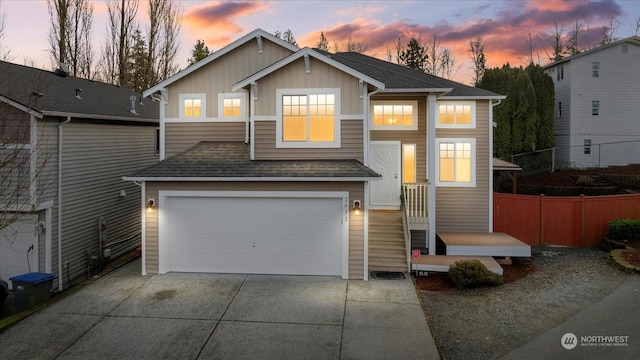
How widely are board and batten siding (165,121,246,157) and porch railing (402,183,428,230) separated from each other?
5.30 meters

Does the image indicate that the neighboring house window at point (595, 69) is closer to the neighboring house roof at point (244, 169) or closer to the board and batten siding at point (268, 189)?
the neighboring house roof at point (244, 169)

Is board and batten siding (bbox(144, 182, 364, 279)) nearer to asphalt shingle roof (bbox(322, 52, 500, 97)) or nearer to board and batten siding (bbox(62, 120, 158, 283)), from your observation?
board and batten siding (bbox(62, 120, 158, 283))

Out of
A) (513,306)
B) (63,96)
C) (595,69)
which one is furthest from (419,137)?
(595,69)

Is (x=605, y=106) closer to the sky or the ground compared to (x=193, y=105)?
closer to the sky

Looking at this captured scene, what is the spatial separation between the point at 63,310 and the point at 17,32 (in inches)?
826

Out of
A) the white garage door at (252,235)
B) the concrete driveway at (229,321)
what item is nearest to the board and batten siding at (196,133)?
the white garage door at (252,235)

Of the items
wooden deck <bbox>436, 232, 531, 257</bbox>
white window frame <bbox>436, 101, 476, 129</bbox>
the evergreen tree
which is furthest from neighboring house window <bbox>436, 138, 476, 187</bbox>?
the evergreen tree

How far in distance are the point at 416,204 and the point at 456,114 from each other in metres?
3.31

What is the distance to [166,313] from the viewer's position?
8867 millimetres

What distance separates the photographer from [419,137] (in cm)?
1384

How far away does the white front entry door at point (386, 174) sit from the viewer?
13727mm

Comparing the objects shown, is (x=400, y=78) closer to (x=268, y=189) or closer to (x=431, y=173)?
(x=431, y=173)

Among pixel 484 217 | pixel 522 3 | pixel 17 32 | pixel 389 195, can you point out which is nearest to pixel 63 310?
pixel 389 195

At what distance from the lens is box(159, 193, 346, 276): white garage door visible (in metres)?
11.1
